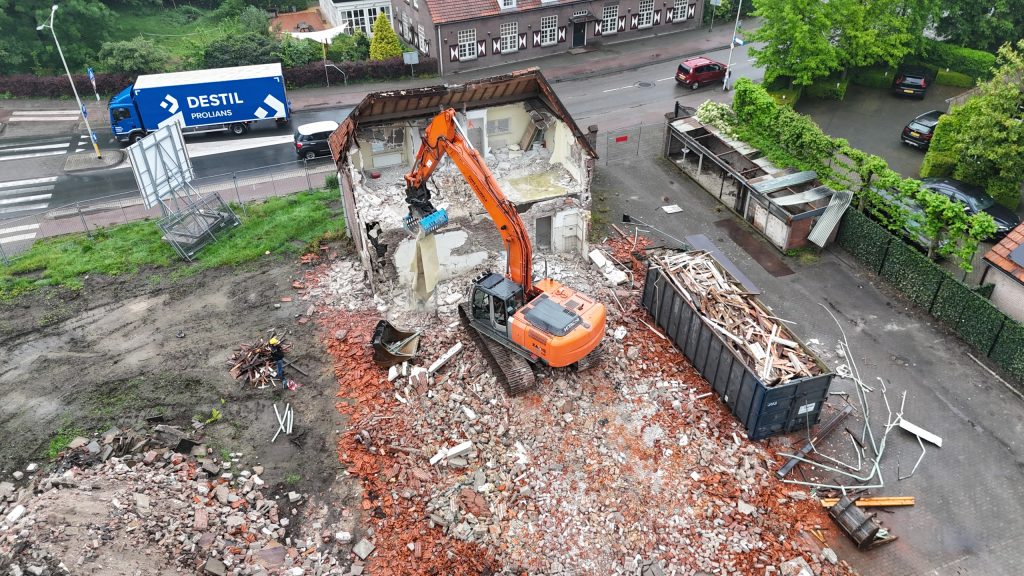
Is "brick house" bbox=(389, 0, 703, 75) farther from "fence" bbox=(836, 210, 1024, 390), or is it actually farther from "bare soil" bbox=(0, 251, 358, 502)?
"fence" bbox=(836, 210, 1024, 390)

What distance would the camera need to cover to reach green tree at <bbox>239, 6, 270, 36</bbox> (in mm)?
47344

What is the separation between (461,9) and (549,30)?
6079 mm

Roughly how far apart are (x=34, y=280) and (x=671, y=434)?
22.9 metres

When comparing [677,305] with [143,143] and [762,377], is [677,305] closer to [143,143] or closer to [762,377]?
[762,377]

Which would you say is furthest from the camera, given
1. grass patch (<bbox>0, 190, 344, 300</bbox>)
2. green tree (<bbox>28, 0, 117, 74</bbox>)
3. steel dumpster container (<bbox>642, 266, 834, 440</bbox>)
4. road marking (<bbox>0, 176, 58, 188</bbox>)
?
green tree (<bbox>28, 0, 117, 74</bbox>)

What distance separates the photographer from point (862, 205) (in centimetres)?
2652

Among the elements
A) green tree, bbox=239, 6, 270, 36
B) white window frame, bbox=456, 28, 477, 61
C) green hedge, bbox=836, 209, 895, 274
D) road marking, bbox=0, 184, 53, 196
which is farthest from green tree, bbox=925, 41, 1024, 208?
green tree, bbox=239, 6, 270, 36

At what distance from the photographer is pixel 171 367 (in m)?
21.3

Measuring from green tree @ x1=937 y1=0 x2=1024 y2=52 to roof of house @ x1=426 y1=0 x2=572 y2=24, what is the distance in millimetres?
23516

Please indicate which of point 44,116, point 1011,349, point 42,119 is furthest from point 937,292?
point 44,116

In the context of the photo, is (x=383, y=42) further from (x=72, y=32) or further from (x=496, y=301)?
(x=496, y=301)

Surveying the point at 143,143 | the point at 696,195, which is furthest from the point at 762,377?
the point at 143,143

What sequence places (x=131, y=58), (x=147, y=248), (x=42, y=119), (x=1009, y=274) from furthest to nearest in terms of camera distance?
(x=131, y=58) < (x=42, y=119) < (x=147, y=248) < (x=1009, y=274)

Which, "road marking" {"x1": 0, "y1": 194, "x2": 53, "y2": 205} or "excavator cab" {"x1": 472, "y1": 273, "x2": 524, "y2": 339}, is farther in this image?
"road marking" {"x1": 0, "y1": 194, "x2": 53, "y2": 205}
